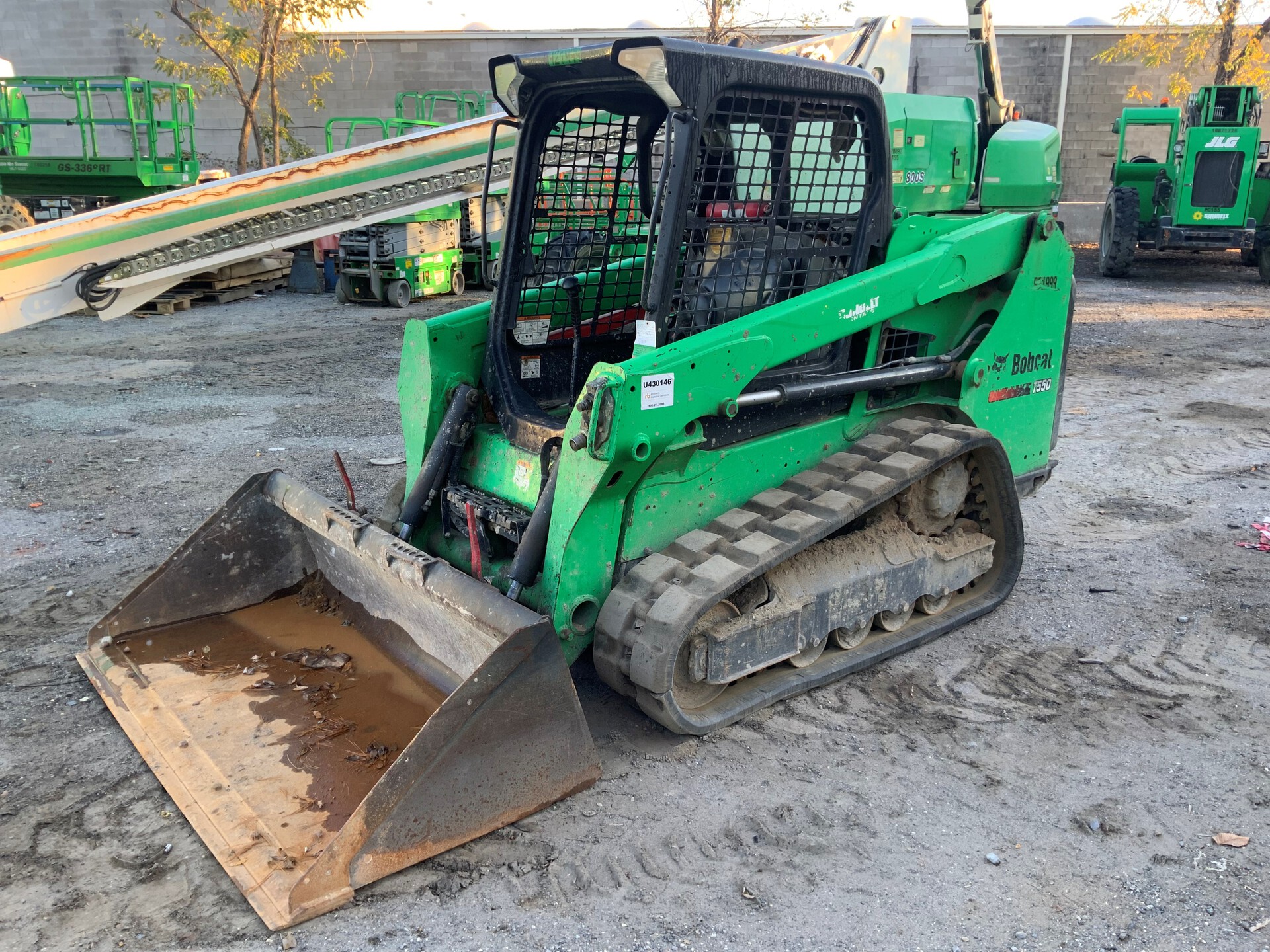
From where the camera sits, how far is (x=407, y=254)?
44.4 feet

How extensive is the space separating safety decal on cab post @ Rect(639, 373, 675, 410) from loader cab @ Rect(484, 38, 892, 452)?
223mm

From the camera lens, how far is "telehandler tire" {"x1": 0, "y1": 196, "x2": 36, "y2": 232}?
45.0 ft

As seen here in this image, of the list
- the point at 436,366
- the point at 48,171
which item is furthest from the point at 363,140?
the point at 436,366

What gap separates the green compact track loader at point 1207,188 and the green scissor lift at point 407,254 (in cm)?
939

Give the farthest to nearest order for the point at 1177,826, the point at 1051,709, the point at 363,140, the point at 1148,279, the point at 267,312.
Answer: the point at 363,140 < the point at 1148,279 < the point at 267,312 < the point at 1051,709 < the point at 1177,826

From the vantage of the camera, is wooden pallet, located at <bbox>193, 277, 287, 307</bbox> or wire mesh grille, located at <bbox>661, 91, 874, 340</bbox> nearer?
wire mesh grille, located at <bbox>661, 91, 874, 340</bbox>

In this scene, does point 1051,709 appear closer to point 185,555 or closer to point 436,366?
point 436,366

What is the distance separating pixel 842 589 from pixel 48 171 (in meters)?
14.1

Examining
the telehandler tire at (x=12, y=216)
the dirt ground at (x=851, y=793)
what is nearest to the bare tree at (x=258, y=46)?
the telehandler tire at (x=12, y=216)

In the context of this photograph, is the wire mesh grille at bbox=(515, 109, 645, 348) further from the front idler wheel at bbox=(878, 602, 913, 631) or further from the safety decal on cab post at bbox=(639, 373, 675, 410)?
the front idler wheel at bbox=(878, 602, 913, 631)

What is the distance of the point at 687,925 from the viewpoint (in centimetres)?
280

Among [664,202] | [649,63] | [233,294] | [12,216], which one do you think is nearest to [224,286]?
[233,294]

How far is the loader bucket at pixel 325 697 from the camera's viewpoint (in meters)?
2.93

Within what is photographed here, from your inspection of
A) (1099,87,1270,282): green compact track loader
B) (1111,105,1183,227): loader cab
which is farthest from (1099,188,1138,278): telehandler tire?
(1111,105,1183,227): loader cab
